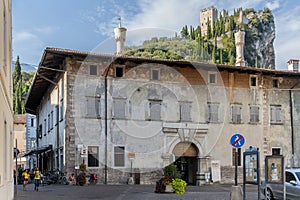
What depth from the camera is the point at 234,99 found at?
121ft

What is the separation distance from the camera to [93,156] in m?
31.8

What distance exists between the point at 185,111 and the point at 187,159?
4.28m

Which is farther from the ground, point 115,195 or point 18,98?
point 18,98

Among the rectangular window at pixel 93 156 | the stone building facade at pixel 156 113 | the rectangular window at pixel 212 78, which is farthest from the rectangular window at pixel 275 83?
the rectangular window at pixel 93 156

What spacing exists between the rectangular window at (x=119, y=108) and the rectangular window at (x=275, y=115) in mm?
12751

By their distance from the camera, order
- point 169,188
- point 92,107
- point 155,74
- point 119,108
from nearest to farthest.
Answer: point 169,188
point 92,107
point 119,108
point 155,74

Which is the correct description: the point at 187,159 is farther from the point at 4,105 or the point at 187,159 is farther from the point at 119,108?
the point at 4,105

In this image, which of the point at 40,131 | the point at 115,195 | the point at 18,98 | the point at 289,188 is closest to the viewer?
the point at 289,188

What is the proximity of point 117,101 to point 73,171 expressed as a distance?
5814 mm

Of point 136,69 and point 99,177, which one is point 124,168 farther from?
point 136,69

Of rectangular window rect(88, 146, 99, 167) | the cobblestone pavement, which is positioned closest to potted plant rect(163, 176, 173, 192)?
the cobblestone pavement

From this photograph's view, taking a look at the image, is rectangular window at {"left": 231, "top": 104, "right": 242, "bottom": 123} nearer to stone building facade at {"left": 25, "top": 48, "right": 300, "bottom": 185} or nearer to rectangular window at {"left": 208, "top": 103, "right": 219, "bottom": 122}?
stone building facade at {"left": 25, "top": 48, "right": 300, "bottom": 185}

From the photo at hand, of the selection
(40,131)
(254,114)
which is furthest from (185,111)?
(40,131)

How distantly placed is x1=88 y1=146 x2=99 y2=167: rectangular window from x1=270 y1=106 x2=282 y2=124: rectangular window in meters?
15.0
